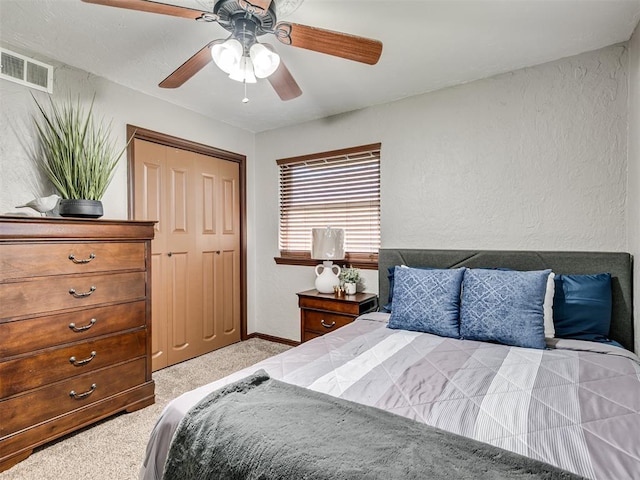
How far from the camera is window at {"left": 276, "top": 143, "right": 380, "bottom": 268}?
130 inches

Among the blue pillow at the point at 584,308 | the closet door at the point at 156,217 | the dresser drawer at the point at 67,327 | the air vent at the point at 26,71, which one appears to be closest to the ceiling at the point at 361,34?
the air vent at the point at 26,71

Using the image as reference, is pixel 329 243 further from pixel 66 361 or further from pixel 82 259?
pixel 66 361

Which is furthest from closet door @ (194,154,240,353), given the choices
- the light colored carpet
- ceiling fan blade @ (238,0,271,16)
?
ceiling fan blade @ (238,0,271,16)

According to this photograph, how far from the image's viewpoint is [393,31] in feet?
6.82

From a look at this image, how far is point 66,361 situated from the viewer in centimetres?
205

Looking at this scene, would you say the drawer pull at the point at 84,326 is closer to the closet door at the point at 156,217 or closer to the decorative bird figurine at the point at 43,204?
the decorative bird figurine at the point at 43,204

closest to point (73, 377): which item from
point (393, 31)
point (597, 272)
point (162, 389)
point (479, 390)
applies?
point (162, 389)

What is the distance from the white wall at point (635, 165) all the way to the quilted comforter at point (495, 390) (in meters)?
0.52

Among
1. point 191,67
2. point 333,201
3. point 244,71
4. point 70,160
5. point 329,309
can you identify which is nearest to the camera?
point 244,71

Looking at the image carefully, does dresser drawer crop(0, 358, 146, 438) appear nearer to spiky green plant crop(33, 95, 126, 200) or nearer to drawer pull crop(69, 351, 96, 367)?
drawer pull crop(69, 351, 96, 367)

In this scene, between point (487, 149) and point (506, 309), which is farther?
point (487, 149)

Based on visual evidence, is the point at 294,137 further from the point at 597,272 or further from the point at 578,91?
the point at 597,272

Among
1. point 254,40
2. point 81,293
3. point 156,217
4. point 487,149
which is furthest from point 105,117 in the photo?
point 487,149

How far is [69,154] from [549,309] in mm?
3141
